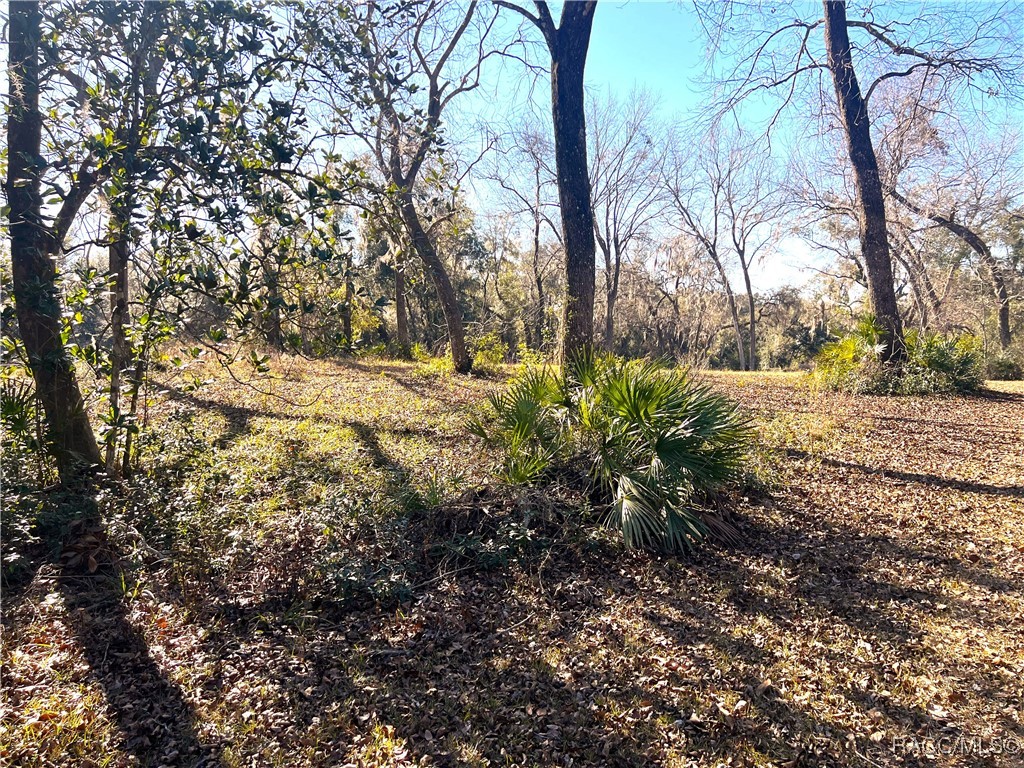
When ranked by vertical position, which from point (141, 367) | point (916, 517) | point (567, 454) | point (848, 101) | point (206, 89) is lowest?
point (916, 517)

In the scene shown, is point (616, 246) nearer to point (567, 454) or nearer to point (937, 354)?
point (937, 354)

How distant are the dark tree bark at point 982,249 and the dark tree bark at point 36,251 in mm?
22026

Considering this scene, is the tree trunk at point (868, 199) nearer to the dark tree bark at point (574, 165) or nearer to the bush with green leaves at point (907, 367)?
the bush with green leaves at point (907, 367)

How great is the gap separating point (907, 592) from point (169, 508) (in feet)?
19.2

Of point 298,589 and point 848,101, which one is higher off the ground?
point 848,101

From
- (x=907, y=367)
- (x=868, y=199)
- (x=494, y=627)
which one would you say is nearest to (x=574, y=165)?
(x=494, y=627)

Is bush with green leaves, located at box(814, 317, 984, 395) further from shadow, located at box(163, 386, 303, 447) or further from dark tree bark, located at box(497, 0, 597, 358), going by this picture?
shadow, located at box(163, 386, 303, 447)

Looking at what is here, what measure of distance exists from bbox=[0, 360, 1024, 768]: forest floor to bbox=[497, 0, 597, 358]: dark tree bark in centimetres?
316

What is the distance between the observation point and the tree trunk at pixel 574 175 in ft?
26.4

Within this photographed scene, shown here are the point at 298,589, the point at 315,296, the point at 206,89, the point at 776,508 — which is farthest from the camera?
the point at 776,508

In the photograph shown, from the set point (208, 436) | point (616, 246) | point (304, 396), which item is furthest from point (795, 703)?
point (616, 246)

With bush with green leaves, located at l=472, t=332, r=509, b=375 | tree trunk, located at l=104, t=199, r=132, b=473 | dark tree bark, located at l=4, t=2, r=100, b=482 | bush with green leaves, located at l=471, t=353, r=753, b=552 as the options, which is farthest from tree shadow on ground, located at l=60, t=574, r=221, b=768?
bush with green leaves, located at l=472, t=332, r=509, b=375

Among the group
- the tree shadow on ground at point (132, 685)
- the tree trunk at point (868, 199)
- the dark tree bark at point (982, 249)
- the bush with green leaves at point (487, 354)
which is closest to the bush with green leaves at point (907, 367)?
the tree trunk at point (868, 199)

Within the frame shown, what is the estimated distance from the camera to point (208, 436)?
279 inches
